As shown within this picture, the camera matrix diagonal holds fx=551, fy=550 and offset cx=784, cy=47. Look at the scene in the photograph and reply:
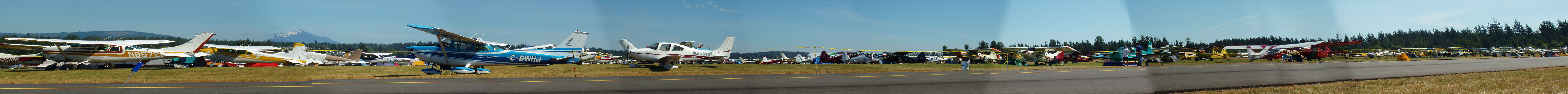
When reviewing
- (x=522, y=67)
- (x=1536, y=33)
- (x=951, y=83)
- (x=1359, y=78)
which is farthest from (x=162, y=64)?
(x=1536, y=33)

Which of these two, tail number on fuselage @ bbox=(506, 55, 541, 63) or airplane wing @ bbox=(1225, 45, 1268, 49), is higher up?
airplane wing @ bbox=(1225, 45, 1268, 49)

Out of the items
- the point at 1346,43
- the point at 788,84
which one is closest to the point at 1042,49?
the point at 1346,43

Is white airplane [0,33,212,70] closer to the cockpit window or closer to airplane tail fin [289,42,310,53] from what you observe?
airplane tail fin [289,42,310,53]

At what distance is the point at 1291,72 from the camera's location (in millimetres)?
12586

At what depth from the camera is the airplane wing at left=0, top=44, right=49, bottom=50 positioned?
50.5 ft

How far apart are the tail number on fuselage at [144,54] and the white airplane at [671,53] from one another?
16991mm

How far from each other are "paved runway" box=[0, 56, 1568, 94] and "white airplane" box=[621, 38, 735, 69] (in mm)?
5389

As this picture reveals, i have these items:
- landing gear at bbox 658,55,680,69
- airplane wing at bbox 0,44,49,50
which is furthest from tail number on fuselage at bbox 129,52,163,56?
landing gear at bbox 658,55,680,69

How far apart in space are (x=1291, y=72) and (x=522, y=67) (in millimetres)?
19489

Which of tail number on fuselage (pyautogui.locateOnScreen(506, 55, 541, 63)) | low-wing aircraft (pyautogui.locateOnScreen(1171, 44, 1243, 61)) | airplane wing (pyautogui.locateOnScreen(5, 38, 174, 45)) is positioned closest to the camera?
tail number on fuselage (pyautogui.locateOnScreen(506, 55, 541, 63))

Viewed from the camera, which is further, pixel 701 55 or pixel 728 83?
pixel 701 55

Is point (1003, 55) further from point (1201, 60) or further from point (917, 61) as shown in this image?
point (1201, 60)

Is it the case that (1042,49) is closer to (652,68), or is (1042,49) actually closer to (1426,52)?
(652,68)

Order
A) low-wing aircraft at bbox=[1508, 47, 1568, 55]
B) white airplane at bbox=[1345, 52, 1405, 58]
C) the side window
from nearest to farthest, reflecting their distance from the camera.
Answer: the side window, white airplane at bbox=[1345, 52, 1405, 58], low-wing aircraft at bbox=[1508, 47, 1568, 55]
